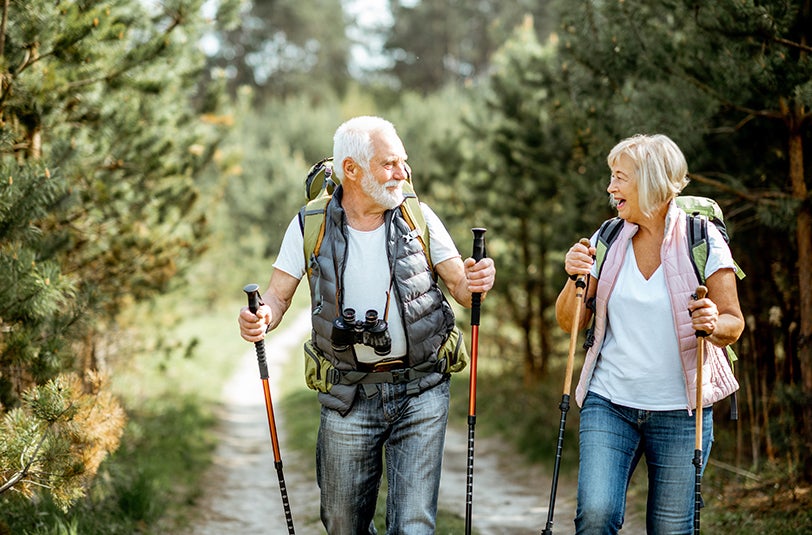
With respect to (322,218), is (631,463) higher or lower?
lower

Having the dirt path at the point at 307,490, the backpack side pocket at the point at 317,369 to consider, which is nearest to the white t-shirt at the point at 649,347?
the backpack side pocket at the point at 317,369

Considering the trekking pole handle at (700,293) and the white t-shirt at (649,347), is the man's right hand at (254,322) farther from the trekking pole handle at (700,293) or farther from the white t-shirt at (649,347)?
the trekking pole handle at (700,293)

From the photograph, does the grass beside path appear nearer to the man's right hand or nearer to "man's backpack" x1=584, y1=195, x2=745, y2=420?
the man's right hand

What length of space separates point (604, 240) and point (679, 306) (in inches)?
18.1

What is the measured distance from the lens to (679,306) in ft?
11.7

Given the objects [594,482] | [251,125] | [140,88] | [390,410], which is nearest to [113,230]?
[140,88]

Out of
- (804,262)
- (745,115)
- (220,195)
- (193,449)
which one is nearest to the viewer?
(804,262)

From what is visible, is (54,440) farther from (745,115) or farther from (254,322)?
(745,115)

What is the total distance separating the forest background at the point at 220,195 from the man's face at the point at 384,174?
164 cm

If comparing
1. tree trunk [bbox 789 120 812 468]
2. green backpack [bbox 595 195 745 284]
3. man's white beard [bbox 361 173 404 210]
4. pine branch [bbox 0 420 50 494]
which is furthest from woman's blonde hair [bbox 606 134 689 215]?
pine branch [bbox 0 420 50 494]

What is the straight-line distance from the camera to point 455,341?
3.98 meters

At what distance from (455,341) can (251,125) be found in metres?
33.8

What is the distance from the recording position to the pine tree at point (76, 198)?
4117 millimetres

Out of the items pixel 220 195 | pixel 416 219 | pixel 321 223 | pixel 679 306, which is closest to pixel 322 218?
pixel 321 223
